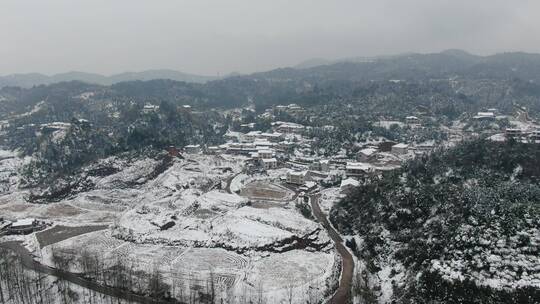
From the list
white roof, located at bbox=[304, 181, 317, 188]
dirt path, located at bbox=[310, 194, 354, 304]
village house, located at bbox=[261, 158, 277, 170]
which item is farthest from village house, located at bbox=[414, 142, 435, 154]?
dirt path, located at bbox=[310, 194, 354, 304]

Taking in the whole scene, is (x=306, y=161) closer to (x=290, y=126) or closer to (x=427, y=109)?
(x=290, y=126)

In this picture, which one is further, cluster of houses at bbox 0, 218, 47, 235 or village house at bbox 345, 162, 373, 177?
village house at bbox 345, 162, 373, 177

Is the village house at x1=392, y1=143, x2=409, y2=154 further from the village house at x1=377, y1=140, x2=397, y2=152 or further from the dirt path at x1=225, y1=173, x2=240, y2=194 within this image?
the dirt path at x1=225, y1=173, x2=240, y2=194

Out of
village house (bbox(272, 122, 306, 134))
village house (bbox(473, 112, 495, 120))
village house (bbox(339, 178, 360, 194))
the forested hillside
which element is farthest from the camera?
village house (bbox(473, 112, 495, 120))

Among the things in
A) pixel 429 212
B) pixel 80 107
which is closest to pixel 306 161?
pixel 429 212

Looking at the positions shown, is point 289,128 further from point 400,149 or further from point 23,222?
point 23,222
